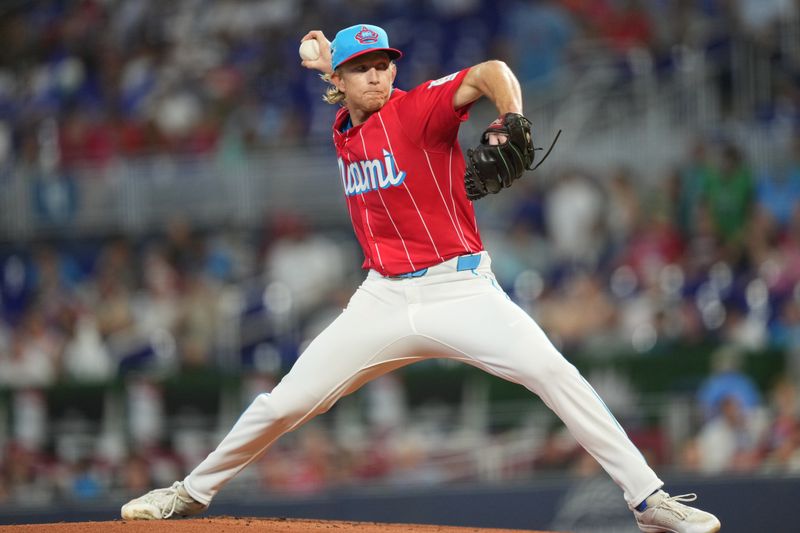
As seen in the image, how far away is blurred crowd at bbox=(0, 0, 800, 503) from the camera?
909cm

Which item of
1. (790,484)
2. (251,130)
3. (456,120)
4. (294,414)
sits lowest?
(790,484)

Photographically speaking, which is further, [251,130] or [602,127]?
[251,130]

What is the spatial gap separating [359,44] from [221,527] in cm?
213

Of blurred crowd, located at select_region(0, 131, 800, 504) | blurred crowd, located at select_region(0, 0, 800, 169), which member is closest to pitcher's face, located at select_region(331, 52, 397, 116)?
blurred crowd, located at select_region(0, 131, 800, 504)

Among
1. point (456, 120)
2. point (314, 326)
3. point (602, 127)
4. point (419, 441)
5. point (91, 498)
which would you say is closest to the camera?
point (456, 120)

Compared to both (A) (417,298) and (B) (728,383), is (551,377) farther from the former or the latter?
(B) (728,383)

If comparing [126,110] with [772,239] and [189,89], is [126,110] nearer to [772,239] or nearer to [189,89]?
[189,89]

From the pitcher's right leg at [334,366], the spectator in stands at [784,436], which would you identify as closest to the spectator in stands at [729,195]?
the spectator in stands at [784,436]

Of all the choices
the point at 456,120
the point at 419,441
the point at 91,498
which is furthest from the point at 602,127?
the point at 456,120

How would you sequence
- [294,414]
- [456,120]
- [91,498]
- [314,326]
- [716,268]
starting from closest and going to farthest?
[456,120], [294,414], [91,498], [716,268], [314,326]

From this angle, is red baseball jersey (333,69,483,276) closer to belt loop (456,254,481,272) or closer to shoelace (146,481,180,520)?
belt loop (456,254,481,272)

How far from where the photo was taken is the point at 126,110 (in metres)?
13.6

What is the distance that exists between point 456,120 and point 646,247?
6.03 metres

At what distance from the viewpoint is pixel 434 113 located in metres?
4.69
